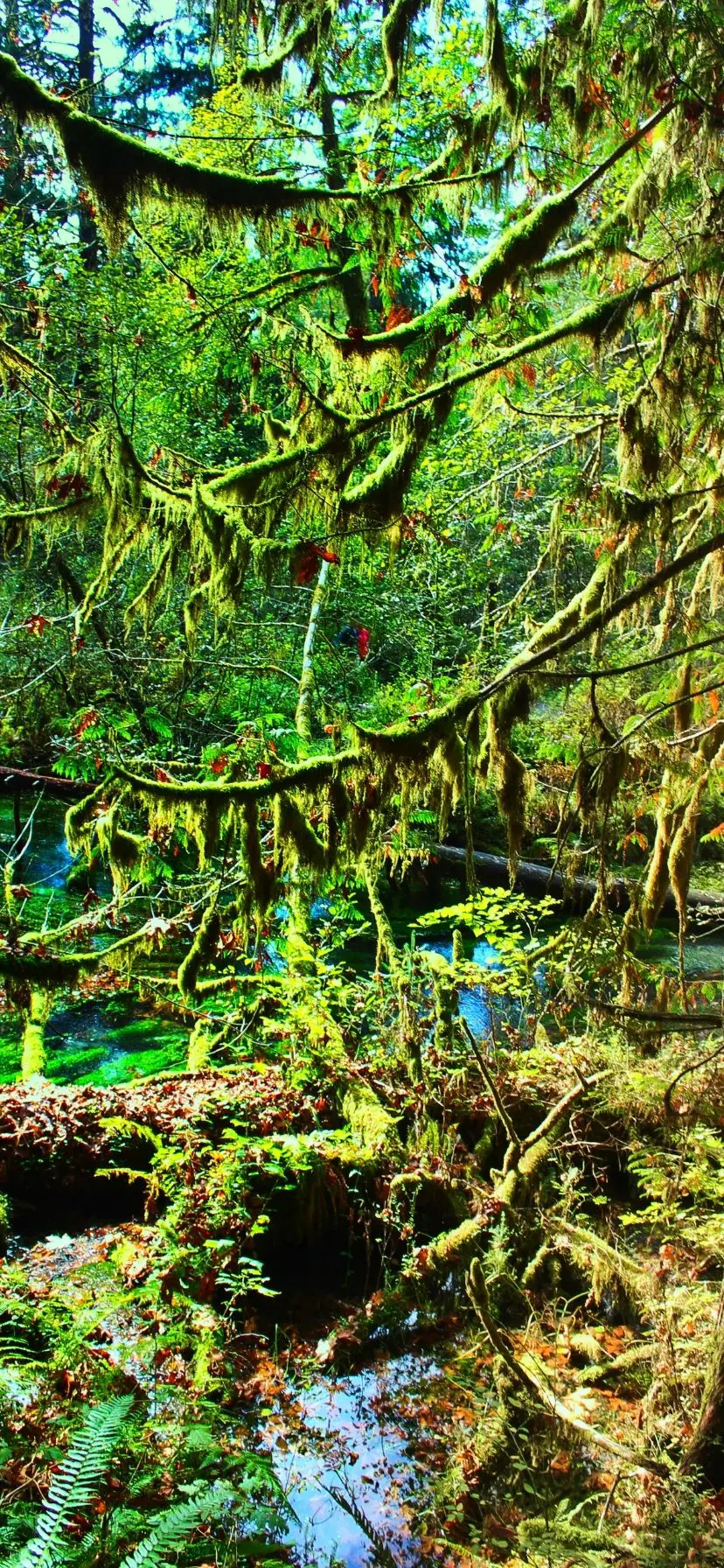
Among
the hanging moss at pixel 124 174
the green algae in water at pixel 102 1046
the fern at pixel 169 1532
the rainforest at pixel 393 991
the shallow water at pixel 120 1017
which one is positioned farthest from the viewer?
the shallow water at pixel 120 1017

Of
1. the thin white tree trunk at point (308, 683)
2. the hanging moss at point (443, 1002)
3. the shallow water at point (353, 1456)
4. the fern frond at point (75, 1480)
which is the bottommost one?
the shallow water at point (353, 1456)

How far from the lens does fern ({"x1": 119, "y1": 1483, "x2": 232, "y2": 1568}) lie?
2779 millimetres

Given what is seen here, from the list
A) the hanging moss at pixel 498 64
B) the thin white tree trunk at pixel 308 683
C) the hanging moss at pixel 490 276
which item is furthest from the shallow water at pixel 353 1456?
the hanging moss at pixel 498 64

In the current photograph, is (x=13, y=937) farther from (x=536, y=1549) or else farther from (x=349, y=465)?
(x=536, y=1549)

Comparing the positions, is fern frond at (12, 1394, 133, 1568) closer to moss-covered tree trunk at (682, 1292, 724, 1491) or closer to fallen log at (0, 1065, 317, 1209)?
moss-covered tree trunk at (682, 1292, 724, 1491)

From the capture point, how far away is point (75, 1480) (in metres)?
3.06

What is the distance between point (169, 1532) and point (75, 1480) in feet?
1.34

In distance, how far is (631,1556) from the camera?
357 centimetres

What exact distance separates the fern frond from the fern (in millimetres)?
230

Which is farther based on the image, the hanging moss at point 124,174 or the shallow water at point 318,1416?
the shallow water at point 318,1416

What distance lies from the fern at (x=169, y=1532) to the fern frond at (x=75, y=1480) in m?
0.23

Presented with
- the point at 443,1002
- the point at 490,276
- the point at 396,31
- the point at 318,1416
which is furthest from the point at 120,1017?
the point at 396,31

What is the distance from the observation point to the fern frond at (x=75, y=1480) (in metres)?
2.81

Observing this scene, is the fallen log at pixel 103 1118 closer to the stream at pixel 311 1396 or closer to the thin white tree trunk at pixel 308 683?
the stream at pixel 311 1396
